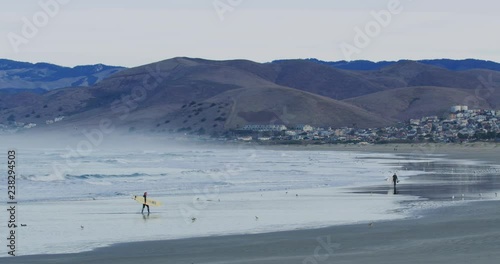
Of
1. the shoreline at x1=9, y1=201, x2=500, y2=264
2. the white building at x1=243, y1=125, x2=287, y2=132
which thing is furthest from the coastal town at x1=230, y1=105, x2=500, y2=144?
the shoreline at x1=9, y1=201, x2=500, y2=264

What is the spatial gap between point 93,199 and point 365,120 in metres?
158

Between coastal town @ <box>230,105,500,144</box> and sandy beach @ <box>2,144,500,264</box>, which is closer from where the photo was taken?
sandy beach @ <box>2,144,500,264</box>

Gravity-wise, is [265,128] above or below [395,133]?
above

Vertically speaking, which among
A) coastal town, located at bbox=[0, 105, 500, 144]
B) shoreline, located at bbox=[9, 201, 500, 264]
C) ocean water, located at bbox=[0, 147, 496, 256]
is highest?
coastal town, located at bbox=[0, 105, 500, 144]

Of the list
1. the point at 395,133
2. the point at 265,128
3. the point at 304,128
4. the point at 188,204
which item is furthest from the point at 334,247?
the point at 265,128

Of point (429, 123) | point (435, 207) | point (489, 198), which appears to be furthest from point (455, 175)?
point (429, 123)

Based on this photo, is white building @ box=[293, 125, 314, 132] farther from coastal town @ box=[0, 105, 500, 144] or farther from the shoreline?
the shoreline

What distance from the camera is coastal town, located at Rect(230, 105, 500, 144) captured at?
121 meters

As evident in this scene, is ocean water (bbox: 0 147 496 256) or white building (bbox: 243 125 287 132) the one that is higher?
white building (bbox: 243 125 287 132)

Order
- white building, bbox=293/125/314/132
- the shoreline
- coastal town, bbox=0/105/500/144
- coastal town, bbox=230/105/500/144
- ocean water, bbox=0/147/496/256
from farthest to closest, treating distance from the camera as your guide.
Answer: white building, bbox=293/125/314/132, coastal town, bbox=0/105/500/144, coastal town, bbox=230/105/500/144, ocean water, bbox=0/147/496/256, the shoreline

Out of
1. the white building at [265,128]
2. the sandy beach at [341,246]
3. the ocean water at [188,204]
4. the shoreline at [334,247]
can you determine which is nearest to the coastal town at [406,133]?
the white building at [265,128]

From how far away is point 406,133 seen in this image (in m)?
137

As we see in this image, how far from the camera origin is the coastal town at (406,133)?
12089 cm

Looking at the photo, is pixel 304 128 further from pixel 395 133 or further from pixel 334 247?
pixel 334 247
